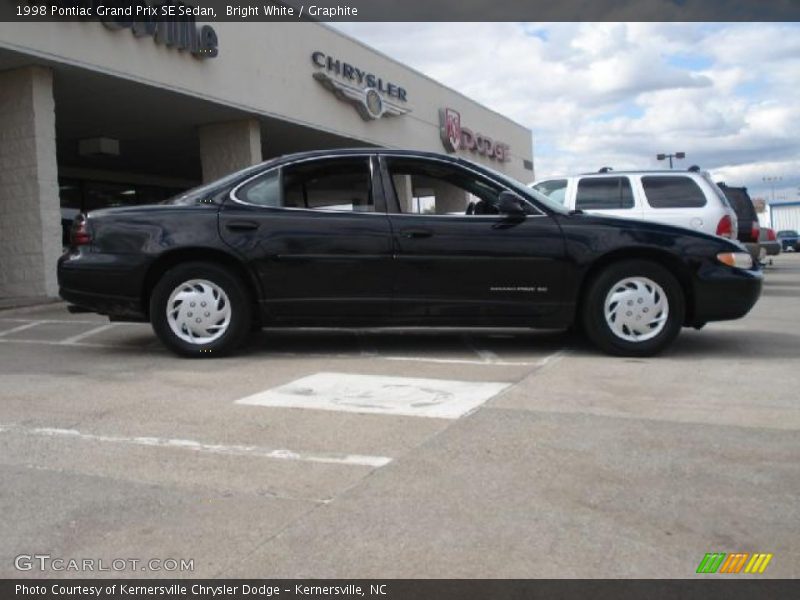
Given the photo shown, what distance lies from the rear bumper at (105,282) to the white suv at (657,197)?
5650 millimetres

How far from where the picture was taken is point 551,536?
289 centimetres

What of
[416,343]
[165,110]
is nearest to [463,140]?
[165,110]

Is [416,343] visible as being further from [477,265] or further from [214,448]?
[214,448]

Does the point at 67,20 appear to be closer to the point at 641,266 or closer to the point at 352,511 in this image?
the point at 641,266

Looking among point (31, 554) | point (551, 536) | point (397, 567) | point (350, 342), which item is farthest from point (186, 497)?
point (350, 342)

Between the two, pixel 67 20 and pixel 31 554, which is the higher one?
pixel 67 20

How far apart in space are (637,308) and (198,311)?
3.50 metres

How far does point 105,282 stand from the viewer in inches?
245

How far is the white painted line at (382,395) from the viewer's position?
4.65 m

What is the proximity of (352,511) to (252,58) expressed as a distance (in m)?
14.1

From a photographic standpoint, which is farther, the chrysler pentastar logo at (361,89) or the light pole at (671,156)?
the light pole at (671,156)

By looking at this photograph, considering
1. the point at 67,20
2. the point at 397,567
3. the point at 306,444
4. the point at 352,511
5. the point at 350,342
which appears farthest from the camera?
the point at 67,20

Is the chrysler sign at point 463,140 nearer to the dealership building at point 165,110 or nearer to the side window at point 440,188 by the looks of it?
the dealership building at point 165,110
